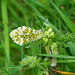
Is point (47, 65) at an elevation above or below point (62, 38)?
below

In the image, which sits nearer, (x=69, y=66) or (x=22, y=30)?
(x=22, y=30)

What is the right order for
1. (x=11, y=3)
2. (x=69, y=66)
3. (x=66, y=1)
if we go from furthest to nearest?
(x=11, y=3) < (x=66, y=1) < (x=69, y=66)

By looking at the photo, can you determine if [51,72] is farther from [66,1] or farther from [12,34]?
[66,1]

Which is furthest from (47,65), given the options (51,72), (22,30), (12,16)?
(12,16)

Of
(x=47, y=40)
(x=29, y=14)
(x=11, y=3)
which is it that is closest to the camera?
(x=47, y=40)

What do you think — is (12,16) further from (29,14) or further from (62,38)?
(62,38)

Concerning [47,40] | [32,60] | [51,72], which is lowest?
[51,72]

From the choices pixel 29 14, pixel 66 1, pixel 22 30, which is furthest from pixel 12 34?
pixel 29 14
